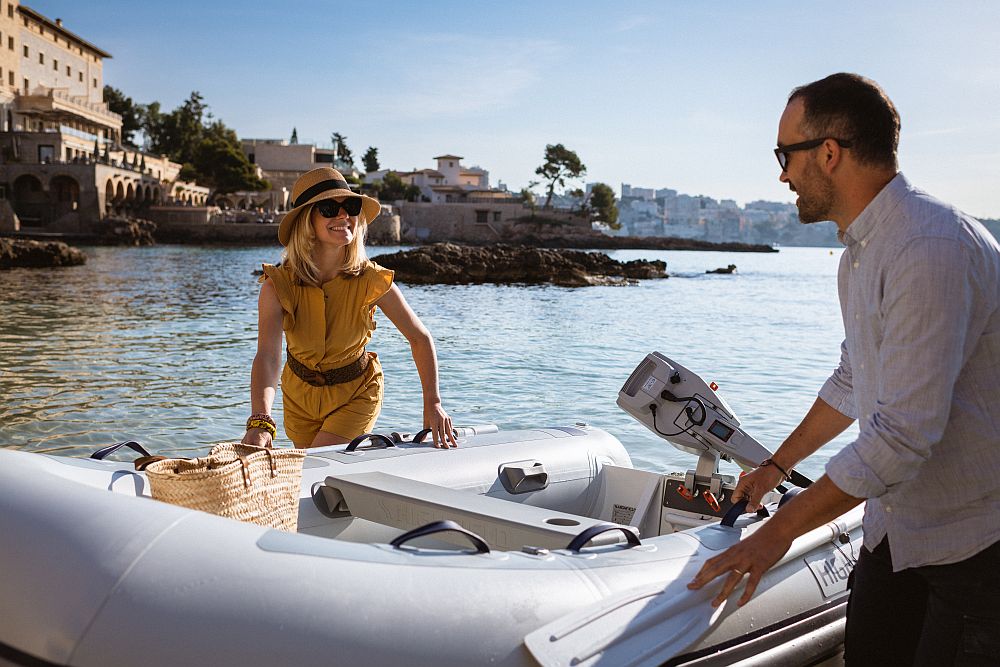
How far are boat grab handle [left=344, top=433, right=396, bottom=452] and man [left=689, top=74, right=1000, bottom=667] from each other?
5.32 ft

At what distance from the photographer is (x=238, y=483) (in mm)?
2240

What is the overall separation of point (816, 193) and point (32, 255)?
1209 inches

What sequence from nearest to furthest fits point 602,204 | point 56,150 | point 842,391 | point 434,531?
point 434,531
point 842,391
point 56,150
point 602,204

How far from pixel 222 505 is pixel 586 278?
94.4 feet

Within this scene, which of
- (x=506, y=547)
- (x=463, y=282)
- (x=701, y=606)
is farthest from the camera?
(x=463, y=282)

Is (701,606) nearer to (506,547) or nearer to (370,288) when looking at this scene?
(506,547)

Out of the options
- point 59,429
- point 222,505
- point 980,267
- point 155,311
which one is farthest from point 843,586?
point 155,311

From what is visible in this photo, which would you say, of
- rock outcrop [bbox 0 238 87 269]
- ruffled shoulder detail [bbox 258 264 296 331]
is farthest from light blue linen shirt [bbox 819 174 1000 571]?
rock outcrop [bbox 0 238 87 269]

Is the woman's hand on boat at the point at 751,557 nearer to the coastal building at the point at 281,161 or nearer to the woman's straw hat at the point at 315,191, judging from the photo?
the woman's straw hat at the point at 315,191

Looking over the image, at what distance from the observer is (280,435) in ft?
25.3

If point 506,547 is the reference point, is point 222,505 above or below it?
above

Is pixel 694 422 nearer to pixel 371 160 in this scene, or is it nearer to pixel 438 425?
pixel 438 425

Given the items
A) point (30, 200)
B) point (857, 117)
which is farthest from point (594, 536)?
point (30, 200)

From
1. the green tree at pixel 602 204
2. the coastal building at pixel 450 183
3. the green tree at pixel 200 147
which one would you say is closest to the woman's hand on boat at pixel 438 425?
the green tree at pixel 200 147
